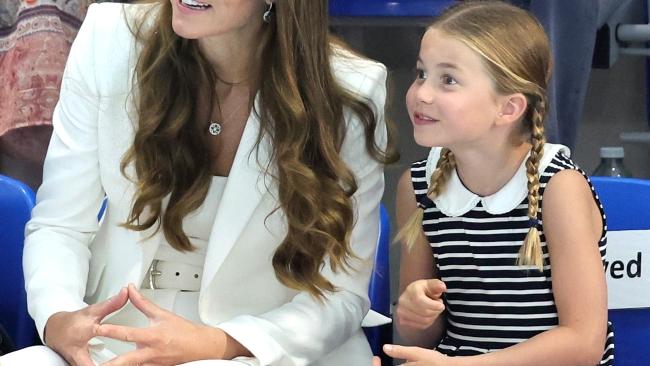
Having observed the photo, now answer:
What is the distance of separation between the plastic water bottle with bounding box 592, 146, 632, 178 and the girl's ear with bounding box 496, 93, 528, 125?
1.06m

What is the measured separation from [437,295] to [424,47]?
1.20 feet

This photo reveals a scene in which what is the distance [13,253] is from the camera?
205 centimetres

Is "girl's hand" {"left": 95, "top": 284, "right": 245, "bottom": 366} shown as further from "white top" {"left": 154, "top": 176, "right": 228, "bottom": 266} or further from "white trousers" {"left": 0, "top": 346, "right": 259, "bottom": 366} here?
"white top" {"left": 154, "top": 176, "right": 228, "bottom": 266}

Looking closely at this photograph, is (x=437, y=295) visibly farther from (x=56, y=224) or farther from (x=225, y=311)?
(x=56, y=224)

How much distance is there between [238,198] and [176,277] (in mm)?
166

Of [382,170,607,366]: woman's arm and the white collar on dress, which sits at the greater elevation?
the white collar on dress

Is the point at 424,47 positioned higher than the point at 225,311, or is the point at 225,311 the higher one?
the point at 424,47

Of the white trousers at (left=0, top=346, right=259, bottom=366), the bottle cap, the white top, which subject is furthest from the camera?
the bottle cap

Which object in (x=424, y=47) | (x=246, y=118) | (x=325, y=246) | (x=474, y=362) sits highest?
(x=424, y=47)

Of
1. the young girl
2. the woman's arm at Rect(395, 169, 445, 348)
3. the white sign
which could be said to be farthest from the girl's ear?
the white sign

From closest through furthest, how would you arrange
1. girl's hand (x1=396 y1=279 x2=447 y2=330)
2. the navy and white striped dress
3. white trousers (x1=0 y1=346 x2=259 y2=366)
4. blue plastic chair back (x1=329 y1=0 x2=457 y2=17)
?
white trousers (x1=0 y1=346 x2=259 y2=366), girl's hand (x1=396 y1=279 x2=447 y2=330), the navy and white striped dress, blue plastic chair back (x1=329 y1=0 x2=457 y2=17)

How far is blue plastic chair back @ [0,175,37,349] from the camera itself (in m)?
2.02

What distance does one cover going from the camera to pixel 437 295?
65.7 inches

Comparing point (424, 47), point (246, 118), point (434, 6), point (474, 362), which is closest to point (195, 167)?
point (246, 118)
